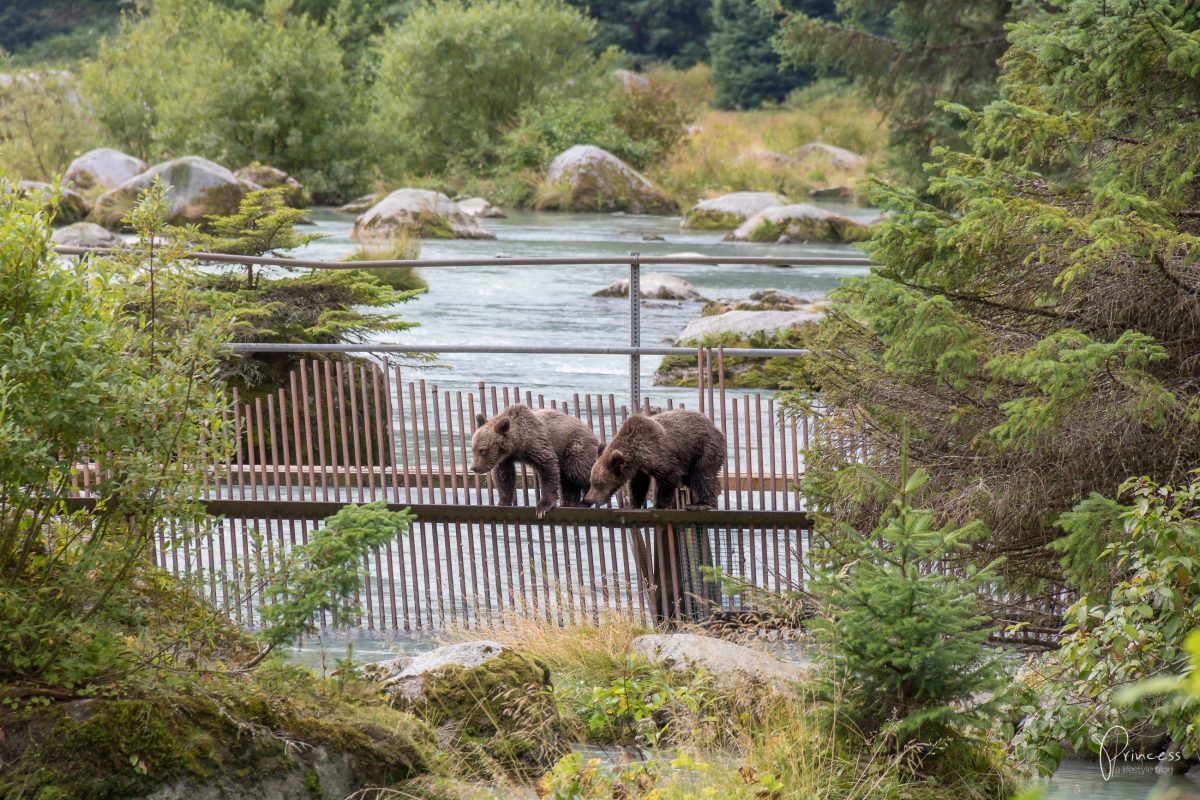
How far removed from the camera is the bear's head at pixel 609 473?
823cm

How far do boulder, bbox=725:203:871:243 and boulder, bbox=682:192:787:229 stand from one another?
1672 millimetres

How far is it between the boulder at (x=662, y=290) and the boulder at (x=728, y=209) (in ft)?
26.8

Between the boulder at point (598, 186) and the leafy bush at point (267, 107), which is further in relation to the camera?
the leafy bush at point (267, 107)

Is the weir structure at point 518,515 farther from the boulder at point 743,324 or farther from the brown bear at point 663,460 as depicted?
the boulder at point 743,324

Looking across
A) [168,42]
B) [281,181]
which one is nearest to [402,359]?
[281,181]

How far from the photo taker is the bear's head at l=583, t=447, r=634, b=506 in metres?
8.23

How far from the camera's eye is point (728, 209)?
32.0 meters

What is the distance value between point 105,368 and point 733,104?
55133 mm

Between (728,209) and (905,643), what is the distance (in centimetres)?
2728

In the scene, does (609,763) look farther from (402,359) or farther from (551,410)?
(402,359)

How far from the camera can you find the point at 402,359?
16.4m

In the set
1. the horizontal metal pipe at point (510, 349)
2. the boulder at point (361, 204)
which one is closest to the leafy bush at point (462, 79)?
the boulder at point (361, 204)

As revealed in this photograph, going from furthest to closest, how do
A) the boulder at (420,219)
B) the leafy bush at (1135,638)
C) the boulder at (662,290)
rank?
the boulder at (420,219)
the boulder at (662,290)
the leafy bush at (1135,638)

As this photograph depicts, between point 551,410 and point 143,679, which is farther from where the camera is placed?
point 551,410
